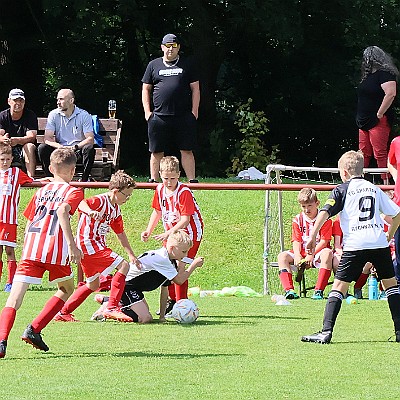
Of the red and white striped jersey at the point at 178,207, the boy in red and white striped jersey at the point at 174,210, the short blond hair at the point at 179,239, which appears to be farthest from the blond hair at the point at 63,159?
the red and white striped jersey at the point at 178,207

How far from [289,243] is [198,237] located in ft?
14.3

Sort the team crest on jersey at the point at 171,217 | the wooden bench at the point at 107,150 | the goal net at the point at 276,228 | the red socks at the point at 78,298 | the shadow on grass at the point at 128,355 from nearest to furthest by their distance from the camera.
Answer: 1. the shadow on grass at the point at 128,355
2. the red socks at the point at 78,298
3. the team crest on jersey at the point at 171,217
4. the goal net at the point at 276,228
5. the wooden bench at the point at 107,150

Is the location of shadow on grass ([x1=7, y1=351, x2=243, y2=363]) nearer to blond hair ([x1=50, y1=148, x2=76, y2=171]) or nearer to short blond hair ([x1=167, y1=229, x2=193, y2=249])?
blond hair ([x1=50, y1=148, x2=76, y2=171])

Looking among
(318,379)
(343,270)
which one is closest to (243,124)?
(343,270)

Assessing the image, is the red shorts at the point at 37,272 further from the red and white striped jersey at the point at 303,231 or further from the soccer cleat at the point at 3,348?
the red and white striped jersey at the point at 303,231

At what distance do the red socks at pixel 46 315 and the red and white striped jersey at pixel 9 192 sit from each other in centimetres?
445

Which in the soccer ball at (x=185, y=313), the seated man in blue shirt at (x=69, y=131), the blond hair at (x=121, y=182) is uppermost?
the seated man in blue shirt at (x=69, y=131)

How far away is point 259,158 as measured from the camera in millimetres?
24766

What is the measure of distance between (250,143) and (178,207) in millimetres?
14098

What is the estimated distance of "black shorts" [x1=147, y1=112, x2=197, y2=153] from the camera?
48.7 feet

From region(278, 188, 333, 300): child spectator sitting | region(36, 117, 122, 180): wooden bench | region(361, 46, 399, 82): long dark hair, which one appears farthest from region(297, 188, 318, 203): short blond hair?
region(36, 117, 122, 180): wooden bench

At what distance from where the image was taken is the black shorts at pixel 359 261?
9.06 meters

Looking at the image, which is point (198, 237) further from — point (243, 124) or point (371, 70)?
point (243, 124)

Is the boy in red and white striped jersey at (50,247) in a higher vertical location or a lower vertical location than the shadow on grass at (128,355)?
higher
